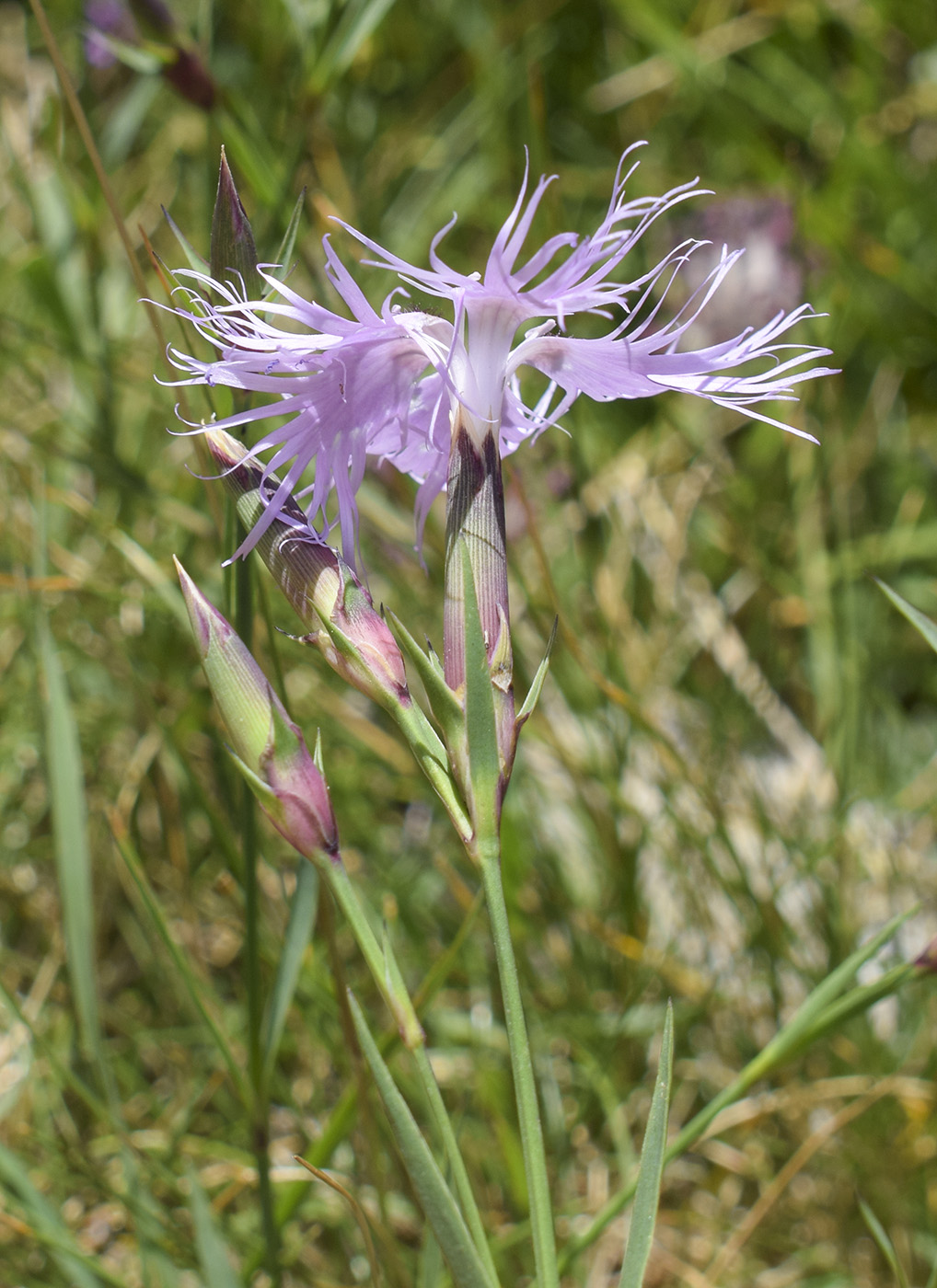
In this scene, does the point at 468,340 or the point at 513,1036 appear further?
the point at 468,340

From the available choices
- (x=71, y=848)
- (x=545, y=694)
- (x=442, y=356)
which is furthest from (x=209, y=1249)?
(x=545, y=694)

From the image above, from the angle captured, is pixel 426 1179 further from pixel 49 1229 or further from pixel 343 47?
pixel 343 47

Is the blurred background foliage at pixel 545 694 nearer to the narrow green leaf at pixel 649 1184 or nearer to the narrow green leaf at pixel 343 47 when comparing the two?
the narrow green leaf at pixel 343 47

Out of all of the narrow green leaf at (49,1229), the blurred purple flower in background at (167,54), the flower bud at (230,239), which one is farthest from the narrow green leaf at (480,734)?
the blurred purple flower in background at (167,54)

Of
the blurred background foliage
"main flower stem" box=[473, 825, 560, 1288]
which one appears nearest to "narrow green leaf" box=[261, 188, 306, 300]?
the blurred background foliage

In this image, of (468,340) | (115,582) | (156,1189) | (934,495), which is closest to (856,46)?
(934,495)

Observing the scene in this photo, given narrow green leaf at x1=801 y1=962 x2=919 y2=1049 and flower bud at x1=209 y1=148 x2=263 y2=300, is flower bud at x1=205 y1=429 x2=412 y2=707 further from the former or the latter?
narrow green leaf at x1=801 y1=962 x2=919 y2=1049

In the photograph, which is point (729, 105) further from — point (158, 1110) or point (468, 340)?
point (158, 1110)

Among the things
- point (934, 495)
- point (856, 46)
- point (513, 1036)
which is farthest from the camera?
point (856, 46)
